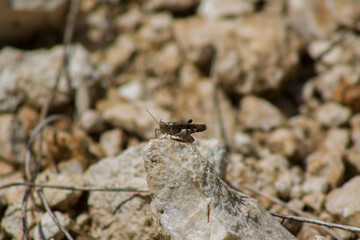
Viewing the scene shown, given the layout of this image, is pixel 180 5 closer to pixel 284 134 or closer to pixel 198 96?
pixel 198 96

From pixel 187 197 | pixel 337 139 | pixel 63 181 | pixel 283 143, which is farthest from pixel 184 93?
pixel 187 197

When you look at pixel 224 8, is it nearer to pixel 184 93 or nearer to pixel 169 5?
pixel 169 5

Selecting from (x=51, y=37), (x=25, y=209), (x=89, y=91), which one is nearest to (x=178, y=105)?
(x=89, y=91)

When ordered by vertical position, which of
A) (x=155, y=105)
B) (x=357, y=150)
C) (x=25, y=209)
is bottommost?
(x=357, y=150)

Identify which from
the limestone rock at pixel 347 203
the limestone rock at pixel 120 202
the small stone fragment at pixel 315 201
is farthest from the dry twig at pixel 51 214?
the limestone rock at pixel 347 203

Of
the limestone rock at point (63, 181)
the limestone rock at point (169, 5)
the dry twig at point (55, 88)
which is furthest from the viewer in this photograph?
the limestone rock at point (169, 5)

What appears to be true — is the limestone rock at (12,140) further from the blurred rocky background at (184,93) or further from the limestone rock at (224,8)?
the limestone rock at (224,8)

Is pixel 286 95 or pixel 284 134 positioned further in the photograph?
pixel 286 95
